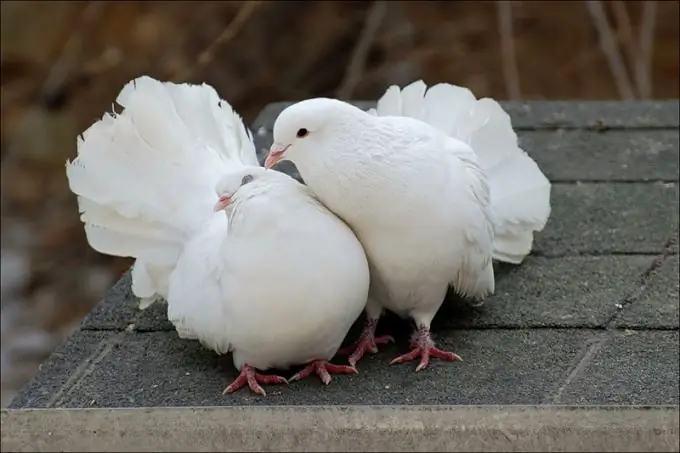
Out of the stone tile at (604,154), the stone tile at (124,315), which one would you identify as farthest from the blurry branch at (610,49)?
the stone tile at (124,315)

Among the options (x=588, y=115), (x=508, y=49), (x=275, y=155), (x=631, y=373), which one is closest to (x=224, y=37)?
(x=508, y=49)

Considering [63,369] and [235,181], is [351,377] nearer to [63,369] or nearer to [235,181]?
[235,181]

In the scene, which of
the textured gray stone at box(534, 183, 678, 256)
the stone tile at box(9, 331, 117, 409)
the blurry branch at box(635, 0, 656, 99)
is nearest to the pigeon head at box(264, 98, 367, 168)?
the stone tile at box(9, 331, 117, 409)

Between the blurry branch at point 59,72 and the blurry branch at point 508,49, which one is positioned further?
the blurry branch at point 508,49

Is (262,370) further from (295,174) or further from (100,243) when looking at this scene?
(295,174)

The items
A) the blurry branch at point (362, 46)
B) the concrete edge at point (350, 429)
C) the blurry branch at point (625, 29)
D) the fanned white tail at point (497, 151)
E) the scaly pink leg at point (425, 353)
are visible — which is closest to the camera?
the concrete edge at point (350, 429)

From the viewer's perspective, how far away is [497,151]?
2902 mm

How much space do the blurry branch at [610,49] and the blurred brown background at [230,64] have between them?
1 centimetres

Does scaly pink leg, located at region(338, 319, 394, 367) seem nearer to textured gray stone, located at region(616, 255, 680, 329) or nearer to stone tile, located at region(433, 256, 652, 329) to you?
stone tile, located at region(433, 256, 652, 329)

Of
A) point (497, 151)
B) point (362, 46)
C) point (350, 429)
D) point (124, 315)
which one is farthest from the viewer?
point (362, 46)

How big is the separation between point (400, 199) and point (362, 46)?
371cm

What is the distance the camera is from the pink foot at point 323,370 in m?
2.32

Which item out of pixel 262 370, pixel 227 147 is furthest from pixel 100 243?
pixel 262 370

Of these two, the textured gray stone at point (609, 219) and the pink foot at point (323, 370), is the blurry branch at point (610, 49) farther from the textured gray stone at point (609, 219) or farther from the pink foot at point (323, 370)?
the pink foot at point (323, 370)
